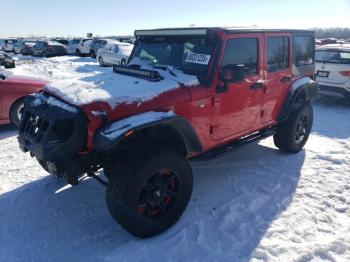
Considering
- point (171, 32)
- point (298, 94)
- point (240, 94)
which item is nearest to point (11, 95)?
point (171, 32)

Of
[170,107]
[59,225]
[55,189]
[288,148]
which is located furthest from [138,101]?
[288,148]

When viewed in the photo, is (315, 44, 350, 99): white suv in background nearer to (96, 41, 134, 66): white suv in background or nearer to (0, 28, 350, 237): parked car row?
(0, 28, 350, 237): parked car row

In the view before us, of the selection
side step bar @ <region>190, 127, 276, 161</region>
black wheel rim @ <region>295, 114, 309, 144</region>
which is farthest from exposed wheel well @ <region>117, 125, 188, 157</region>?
black wheel rim @ <region>295, 114, 309, 144</region>

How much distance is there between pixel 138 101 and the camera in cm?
337

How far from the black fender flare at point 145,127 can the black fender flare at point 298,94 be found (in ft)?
6.86

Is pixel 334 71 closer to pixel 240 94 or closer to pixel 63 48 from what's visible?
pixel 240 94

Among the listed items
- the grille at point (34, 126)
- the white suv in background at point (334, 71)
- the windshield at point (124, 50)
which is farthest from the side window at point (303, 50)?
the windshield at point (124, 50)

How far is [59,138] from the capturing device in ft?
10.3

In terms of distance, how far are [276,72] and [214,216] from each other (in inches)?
91.6

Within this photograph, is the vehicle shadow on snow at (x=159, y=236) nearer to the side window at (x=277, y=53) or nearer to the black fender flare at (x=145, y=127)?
the black fender flare at (x=145, y=127)

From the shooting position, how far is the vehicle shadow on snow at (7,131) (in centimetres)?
664

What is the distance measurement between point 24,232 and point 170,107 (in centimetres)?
203

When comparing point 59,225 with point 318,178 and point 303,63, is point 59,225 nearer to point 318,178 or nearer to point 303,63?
point 318,178

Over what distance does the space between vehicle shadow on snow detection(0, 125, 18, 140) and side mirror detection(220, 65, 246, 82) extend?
4.69 meters
